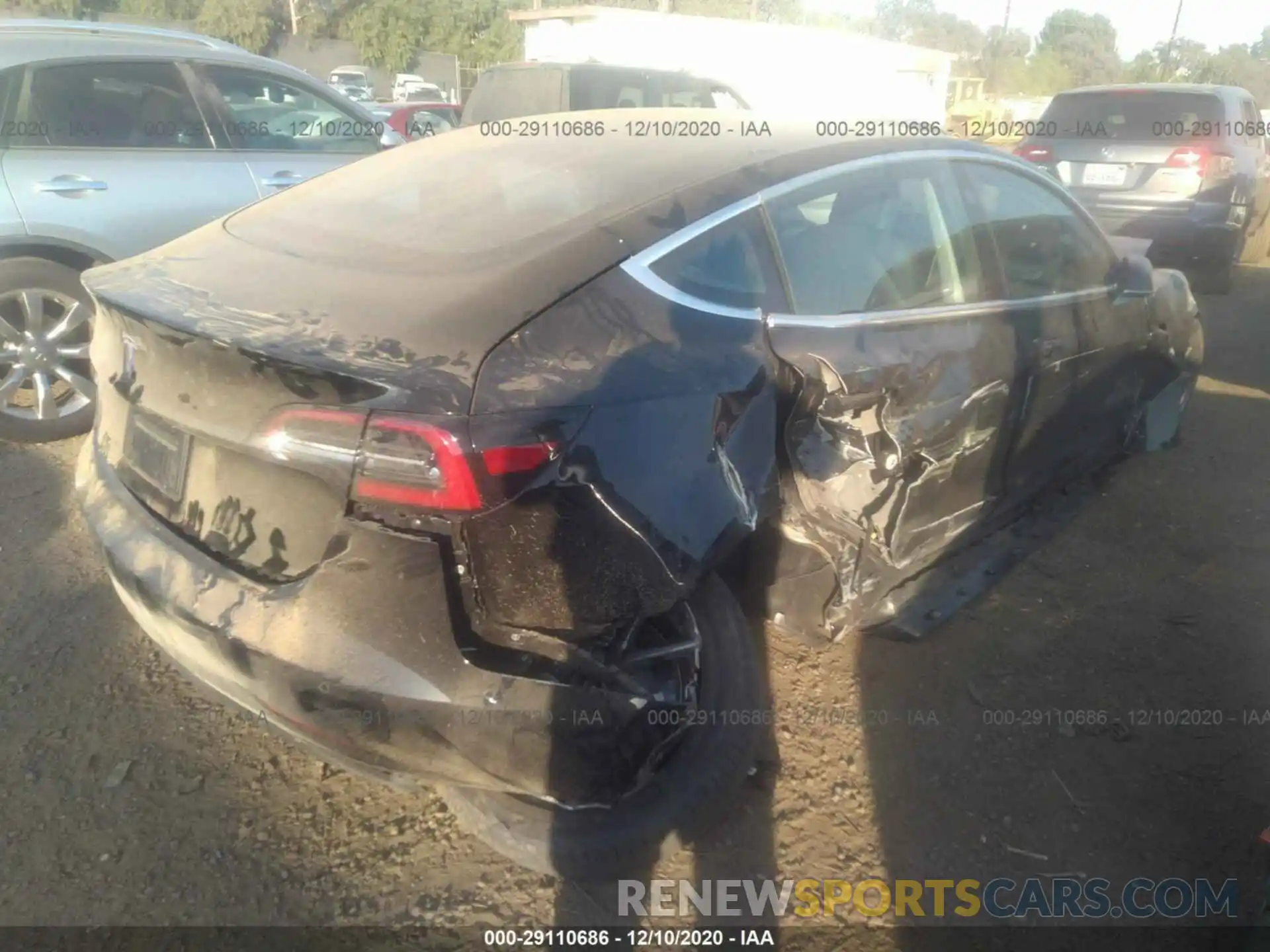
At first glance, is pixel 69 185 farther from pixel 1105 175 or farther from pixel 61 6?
pixel 61 6

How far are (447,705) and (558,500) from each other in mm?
448

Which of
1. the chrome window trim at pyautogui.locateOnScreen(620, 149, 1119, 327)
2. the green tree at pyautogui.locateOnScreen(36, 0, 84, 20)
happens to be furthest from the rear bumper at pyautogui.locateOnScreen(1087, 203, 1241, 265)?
the green tree at pyautogui.locateOnScreen(36, 0, 84, 20)

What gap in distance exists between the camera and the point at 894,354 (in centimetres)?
256

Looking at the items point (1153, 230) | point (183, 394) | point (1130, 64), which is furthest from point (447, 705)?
point (1130, 64)

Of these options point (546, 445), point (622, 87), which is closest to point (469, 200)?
point (546, 445)

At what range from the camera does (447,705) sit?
1825 mm

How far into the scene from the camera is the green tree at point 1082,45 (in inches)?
1863

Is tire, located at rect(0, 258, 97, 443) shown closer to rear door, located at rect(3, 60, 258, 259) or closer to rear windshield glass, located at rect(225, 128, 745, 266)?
rear door, located at rect(3, 60, 258, 259)

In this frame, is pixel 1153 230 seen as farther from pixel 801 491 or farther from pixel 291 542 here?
pixel 291 542

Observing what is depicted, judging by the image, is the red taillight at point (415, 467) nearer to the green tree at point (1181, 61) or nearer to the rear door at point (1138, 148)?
the rear door at point (1138, 148)

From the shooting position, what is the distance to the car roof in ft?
13.8

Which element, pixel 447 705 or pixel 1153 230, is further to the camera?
pixel 1153 230

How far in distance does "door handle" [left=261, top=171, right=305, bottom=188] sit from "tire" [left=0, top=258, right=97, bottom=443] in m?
1.03
